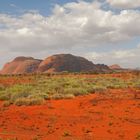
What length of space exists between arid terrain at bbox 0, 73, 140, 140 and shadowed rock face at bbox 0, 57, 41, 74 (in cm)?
8967

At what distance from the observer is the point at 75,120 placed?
55.5 ft

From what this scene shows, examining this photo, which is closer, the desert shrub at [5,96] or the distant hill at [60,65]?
the desert shrub at [5,96]

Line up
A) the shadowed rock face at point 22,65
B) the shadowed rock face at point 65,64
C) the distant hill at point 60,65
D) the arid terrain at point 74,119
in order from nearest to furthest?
the arid terrain at point 74,119, the shadowed rock face at point 65,64, the distant hill at point 60,65, the shadowed rock face at point 22,65

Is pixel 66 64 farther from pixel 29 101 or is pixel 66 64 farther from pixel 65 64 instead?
pixel 29 101

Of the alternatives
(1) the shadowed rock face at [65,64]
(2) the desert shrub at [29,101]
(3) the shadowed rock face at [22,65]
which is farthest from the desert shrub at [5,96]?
(3) the shadowed rock face at [22,65]

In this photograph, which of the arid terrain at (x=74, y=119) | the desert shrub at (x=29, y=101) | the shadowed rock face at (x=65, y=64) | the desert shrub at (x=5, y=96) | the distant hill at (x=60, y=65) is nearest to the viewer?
the arid terrain at (x=74, y=119)

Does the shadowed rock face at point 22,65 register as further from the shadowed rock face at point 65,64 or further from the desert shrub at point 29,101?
the desert shrub at point 29,101

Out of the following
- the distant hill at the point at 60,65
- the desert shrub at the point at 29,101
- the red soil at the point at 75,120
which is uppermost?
the distant hill at the point at 60,65

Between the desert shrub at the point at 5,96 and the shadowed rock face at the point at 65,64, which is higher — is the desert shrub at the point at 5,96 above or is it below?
below

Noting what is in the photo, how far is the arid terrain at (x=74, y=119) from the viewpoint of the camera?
45.1 feet

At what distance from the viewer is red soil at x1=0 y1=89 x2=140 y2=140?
13.8m

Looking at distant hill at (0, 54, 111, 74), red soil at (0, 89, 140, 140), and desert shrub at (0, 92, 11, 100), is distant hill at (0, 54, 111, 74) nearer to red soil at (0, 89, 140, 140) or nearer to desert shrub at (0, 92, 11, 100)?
desert shrub at (0, 92, 11, 100)

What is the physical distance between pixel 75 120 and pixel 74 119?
0.93 feet

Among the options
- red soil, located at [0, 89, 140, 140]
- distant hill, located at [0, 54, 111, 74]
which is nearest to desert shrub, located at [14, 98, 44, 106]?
red soil, located at [0, 89, 140, 140]
